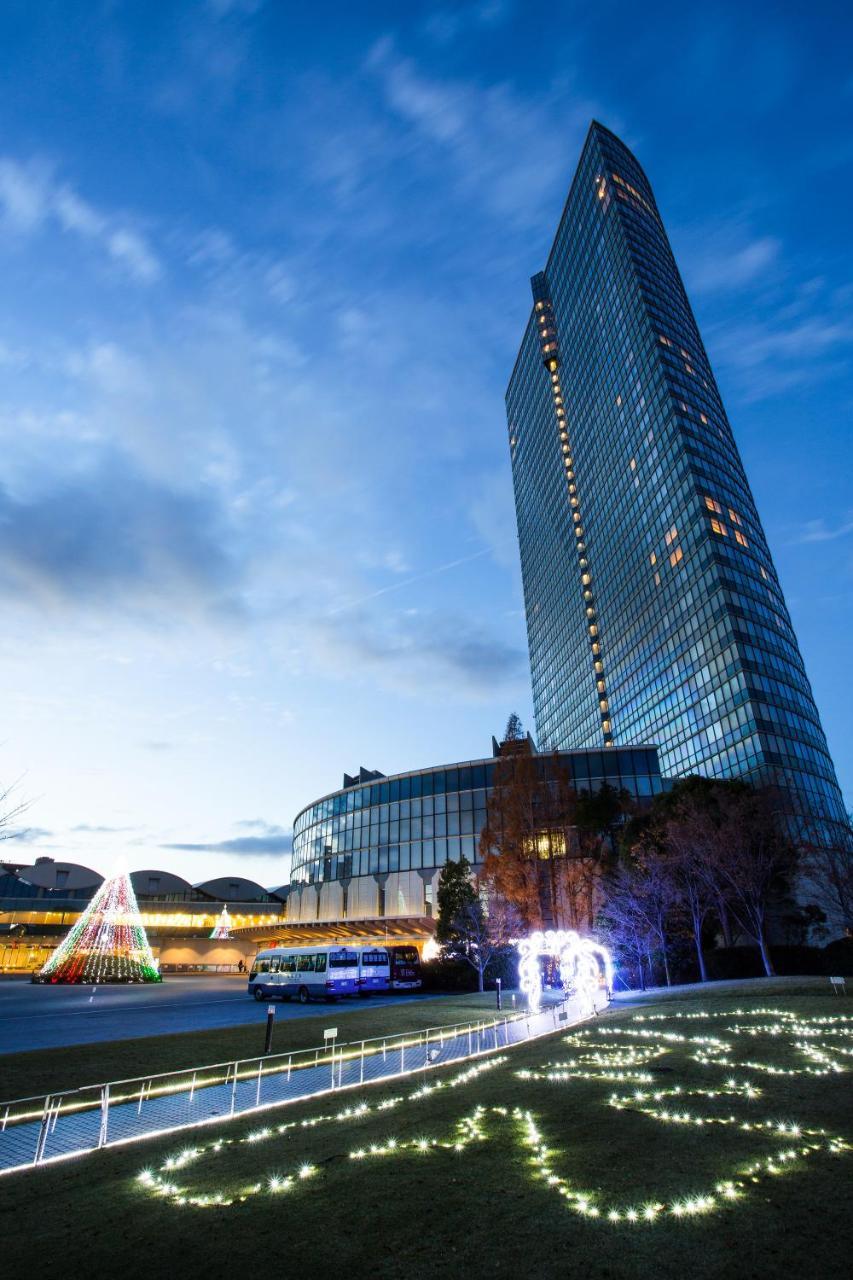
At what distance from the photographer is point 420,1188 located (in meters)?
7.81

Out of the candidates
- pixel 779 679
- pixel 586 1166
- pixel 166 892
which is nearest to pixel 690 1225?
pixel 586 1166

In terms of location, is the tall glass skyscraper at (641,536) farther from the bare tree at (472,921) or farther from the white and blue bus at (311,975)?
the white and blue bus at (311,975)

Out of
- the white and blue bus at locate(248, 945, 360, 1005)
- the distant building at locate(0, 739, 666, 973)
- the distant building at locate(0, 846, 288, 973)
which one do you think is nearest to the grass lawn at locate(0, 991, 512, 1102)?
the white and blue bus at locate(248, 945, 360, 1005)

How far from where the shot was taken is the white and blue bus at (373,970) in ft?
138

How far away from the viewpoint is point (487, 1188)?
7.67 meters

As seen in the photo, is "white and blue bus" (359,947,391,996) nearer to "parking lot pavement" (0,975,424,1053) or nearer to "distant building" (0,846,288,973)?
"parking lot pavement" (0,975,424,1053)

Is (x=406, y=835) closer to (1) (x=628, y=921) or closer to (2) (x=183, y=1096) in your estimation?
(1) (x=628, y=921)

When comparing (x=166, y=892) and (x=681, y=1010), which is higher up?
(x=166, y=892)

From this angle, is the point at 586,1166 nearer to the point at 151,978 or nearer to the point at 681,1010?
the point at 681,1010

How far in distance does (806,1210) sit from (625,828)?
4580 cm

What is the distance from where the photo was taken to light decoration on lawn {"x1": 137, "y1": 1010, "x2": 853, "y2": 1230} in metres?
7.03

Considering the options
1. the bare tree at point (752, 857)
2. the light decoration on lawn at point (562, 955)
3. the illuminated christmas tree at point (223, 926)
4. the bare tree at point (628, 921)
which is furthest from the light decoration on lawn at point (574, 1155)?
the illuminated christmas tree at point (223, 926)

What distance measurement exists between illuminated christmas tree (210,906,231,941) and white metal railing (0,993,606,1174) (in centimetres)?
9601

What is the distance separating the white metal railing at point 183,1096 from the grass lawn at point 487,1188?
0.79 metres
